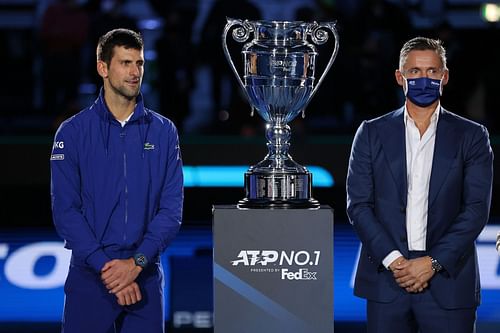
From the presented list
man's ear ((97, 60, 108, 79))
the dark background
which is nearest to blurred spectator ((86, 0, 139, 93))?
the dark background

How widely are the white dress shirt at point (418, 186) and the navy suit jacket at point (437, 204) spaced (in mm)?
26

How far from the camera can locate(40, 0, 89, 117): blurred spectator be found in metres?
9.38

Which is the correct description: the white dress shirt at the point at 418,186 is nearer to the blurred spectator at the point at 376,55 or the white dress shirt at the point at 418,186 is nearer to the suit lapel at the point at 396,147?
the suit lapel at the point at 396,147

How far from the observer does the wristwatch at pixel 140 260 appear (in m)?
4.08

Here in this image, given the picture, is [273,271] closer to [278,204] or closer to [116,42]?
[278,204]

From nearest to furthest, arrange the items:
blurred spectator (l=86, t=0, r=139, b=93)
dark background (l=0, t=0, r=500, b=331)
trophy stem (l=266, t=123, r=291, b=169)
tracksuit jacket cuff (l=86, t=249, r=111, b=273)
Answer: tracksuit jacket cuff (l=86, t=249, r=111, b=273), trophy stem (l=266, t=123, r=291, b=169), dark background (l=0, t=0, r=500, b=331), blurred spectator (l=86, t=0, r=139, b=93)

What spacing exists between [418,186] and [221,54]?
5.43 metres

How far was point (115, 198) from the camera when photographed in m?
4.12

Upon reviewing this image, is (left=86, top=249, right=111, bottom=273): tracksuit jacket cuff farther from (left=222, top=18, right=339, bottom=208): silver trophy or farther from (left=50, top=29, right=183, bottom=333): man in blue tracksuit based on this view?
(left=222, top=18, right=339, bottom=208): silver trophy

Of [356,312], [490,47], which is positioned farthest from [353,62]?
[356,312]

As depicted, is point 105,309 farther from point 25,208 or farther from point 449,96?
point 449,96

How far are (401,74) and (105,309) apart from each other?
4.75 feet

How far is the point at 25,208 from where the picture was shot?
20.0 ft

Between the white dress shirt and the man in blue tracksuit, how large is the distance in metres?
0.89
